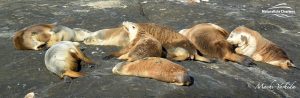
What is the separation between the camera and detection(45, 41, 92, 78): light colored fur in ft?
22.0

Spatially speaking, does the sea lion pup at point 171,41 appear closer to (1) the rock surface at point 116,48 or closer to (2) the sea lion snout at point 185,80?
(1) the rock surface at point 116,48

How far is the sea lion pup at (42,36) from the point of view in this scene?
27.3ft

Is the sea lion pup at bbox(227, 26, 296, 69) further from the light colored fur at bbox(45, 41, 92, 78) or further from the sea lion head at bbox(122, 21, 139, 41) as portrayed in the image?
the light colored fur at bbox(45, 41, 92, 78)

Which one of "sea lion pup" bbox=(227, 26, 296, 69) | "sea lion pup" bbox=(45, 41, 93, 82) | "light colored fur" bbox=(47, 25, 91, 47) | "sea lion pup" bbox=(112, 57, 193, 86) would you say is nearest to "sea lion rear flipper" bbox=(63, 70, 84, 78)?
"sea lion pup" bbox=(45, 41, 93, 82)

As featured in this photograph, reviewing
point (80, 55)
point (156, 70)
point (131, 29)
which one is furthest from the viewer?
point (131, 29)

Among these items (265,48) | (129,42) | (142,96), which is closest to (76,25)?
(129,42)

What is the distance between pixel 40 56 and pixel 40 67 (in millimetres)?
525

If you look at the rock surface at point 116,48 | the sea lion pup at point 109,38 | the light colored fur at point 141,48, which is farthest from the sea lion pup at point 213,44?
the sea lion pup at point 109,38

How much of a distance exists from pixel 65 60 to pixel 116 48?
144cm

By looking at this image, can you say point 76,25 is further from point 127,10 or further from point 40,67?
point 40,67

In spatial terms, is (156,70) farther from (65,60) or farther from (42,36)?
(42,36)

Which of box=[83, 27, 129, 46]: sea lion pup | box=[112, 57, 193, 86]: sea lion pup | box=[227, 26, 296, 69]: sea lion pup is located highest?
box=[112, 57, 193, 86]: sea lion pup

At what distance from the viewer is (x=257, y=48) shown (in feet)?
27.6

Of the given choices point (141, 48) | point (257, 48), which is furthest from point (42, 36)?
point (257, 48)
